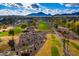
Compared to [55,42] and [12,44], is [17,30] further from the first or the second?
[55,42]

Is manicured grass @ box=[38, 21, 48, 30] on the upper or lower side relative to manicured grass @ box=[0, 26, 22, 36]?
upper

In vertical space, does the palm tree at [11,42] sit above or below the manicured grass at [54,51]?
above

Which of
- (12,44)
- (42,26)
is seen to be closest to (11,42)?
(12,44)

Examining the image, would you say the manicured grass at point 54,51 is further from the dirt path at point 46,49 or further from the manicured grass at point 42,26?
the manicured grass at point 42,26

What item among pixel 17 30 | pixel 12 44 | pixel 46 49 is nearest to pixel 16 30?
pixel 17 30

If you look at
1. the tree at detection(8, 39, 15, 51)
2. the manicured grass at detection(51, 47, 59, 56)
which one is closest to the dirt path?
the manicured grass at detection(51, 47, 59, 56)

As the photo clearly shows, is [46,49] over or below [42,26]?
below

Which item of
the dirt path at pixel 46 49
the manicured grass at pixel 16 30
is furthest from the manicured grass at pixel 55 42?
the manicured grass at pixel 16 30

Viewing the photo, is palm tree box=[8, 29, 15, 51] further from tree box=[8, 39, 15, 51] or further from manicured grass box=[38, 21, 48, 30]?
manicured grass box=[38, 21, 48, 30]

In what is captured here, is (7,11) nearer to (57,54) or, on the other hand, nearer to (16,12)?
(16,12)

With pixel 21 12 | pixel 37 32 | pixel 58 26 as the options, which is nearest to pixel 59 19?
pixel 58 26

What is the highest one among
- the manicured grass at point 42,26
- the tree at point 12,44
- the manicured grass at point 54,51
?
the manicured grass at point 42,26
